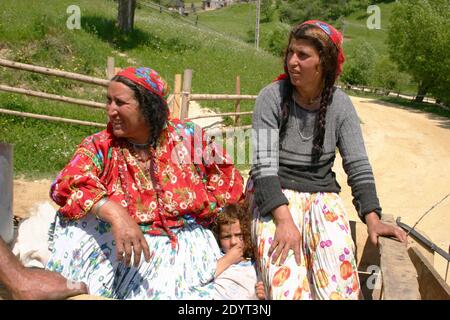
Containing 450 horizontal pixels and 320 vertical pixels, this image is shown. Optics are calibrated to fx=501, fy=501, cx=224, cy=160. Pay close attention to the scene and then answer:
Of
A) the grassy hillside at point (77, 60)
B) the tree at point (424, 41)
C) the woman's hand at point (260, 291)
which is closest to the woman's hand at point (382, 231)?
the woman's hand at point (260, 291)

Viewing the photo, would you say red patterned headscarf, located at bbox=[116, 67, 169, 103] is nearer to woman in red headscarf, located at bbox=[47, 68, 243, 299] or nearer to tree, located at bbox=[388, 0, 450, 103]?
woman in red headscarf, located at bbox=[47, 68, 243, 299]

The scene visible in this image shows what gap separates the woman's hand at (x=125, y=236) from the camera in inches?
75.5

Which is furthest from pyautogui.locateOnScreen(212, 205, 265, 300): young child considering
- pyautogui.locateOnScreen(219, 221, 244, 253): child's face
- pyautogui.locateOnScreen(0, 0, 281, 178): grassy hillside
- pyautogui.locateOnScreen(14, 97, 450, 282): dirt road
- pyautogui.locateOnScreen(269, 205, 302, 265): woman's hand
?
pyautogui.locateOnScreen(0, 0, 281, 178): grassy hillside

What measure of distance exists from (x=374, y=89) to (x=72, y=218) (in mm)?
30793

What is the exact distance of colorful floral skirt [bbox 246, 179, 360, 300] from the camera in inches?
76.7

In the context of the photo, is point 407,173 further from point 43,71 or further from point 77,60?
point 77,60

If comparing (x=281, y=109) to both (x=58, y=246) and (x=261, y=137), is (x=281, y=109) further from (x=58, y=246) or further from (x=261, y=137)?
(x=58, y=246)

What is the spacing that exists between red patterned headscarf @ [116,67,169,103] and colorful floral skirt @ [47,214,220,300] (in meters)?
0.63

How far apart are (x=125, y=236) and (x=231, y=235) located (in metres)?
0.67

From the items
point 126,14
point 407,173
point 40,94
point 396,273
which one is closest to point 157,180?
point 396,273

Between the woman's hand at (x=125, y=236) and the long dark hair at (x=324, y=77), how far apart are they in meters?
0.81

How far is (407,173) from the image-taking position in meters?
8.68

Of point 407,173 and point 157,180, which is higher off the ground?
point 157,180

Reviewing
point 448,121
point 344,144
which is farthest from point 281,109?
point 448,121
